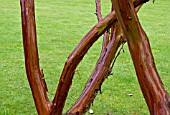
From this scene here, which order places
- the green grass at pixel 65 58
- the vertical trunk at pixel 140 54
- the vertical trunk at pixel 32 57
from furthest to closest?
1. the green grass at pixel 65 58
2. the vertical trunk at pixel 32 57
3. the vertical trunk at pixel 140 54

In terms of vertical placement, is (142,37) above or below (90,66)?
above

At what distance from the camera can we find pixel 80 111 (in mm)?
1107

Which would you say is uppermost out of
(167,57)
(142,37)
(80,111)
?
(142,37)

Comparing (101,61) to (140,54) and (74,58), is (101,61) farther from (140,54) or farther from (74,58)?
(140,54)

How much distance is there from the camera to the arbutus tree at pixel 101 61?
683mm

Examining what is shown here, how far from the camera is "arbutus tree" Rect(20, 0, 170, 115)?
68 cm

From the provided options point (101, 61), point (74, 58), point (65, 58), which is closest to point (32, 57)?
point (74, 58)

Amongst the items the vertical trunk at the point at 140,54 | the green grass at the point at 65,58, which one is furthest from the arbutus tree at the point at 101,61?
the green grass at the point at 65,58

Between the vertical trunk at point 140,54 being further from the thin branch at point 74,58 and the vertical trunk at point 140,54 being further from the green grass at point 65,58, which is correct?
the green grass at point 65,58

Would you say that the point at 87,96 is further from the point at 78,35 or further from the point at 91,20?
the point at 91,20

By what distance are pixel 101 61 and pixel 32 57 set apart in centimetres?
35

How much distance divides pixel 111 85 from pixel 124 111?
0.62 metres

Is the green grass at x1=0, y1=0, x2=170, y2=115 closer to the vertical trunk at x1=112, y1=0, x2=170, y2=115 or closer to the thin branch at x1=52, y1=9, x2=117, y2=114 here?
the thin branch at x1=52, y1=9, x2=117, y2=114

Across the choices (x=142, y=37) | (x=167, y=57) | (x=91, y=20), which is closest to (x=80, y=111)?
(x=142, y=37)
